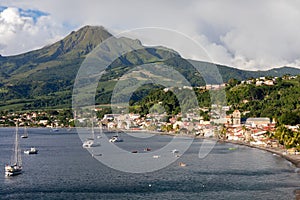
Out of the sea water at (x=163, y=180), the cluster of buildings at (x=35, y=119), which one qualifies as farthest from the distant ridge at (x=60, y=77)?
the sea water at (x=163, y=180)

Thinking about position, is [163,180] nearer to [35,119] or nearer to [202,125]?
[202,125]

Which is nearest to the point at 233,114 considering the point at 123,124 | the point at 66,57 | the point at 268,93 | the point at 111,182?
the point at 268,93

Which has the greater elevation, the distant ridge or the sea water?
the distant ridge

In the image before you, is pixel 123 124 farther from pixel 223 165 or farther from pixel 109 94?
pixel 223 165

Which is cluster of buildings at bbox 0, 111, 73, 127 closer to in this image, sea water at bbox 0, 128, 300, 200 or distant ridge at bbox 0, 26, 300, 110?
distant ridge at bbox 0, 26, 300, 110

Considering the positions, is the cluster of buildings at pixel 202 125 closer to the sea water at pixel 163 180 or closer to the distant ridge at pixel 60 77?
the sea water at pixel 163 180

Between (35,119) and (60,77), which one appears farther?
(60,77)

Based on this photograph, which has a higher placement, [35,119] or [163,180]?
[35,119]

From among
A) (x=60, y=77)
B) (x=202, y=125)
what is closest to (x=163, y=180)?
(x=202, y=125)

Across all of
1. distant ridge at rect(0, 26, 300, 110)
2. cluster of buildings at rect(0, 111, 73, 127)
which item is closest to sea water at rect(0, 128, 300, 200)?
cluster of buildings at rect(0, 111, 73, 127)

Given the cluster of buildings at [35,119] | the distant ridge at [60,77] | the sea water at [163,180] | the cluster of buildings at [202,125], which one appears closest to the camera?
the sea water at [163,180]

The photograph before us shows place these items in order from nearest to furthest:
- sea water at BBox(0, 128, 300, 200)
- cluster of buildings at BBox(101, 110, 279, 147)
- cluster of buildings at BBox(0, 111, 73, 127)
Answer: sea water at BBox(0, 128, 300, 200)
cluster of buildings at BBox(101, 110, 279, 147)
cluster of buildings at BBox(0, 111, 73, 127)
